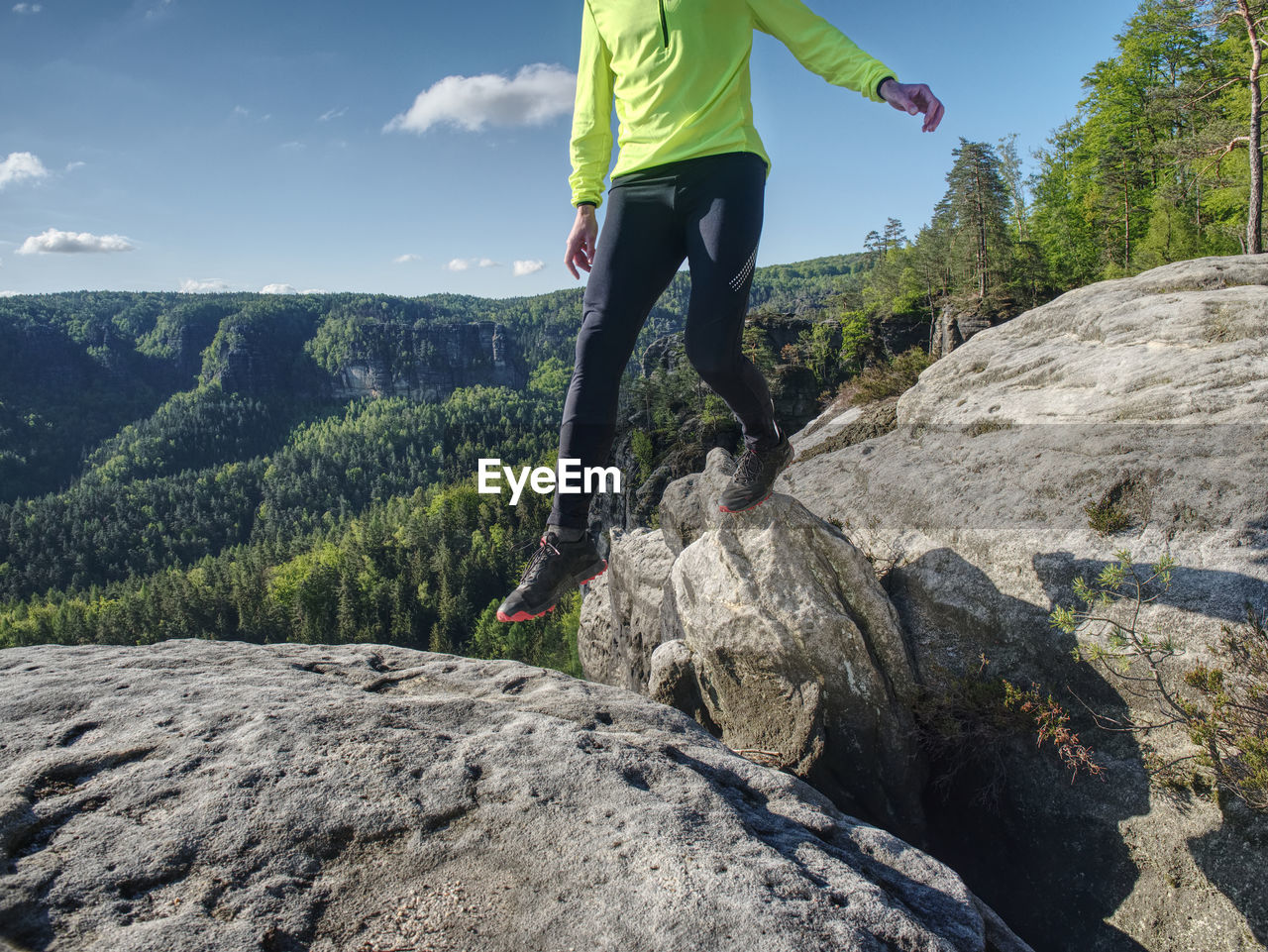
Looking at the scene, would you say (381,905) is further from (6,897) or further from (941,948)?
(941,948)

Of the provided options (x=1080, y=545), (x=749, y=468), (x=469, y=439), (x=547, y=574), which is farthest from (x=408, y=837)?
(x=469, y=439)

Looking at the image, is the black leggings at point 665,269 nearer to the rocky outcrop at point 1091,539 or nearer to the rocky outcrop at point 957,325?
the rocky outcrop at point 1091,539

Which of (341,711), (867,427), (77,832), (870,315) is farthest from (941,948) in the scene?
(870,315)

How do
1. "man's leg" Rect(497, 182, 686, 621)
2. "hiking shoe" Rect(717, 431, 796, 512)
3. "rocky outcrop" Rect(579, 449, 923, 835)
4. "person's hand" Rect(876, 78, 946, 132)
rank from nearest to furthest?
"person's hand" Rect(876, 78, 946, 132) → "man's leg" Rect(497, 182, 686, 621) → "rocky outcrop" Rect(579, 449, 923, 835) → "hiking shoe" Rect(717, 431, 796, 512)

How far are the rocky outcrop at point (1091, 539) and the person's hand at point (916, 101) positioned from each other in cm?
288

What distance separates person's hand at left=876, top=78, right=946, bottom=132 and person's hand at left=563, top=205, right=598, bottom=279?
1.63m

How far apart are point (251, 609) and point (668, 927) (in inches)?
3556

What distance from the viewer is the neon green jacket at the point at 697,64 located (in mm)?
3352

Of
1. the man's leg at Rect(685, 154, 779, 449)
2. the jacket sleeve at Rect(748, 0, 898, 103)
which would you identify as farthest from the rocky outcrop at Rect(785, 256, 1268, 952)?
the jacket sleeve at Rect(748, 0, 898, 103)

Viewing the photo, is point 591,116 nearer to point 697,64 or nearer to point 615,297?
point 697,64

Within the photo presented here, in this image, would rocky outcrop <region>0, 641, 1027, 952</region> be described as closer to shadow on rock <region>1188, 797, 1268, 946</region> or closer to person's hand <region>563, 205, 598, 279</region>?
shadow on rock <region>1188, 797, 1268, 946</region>

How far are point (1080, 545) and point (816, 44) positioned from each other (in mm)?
3435

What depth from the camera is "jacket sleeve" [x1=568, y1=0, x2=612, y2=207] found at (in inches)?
145

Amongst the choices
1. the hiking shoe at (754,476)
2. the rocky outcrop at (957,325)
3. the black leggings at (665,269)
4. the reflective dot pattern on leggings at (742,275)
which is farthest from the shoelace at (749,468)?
the rocky outcrop at (957,325)
